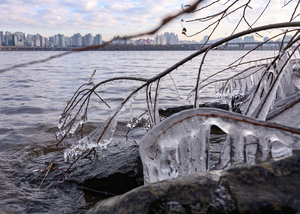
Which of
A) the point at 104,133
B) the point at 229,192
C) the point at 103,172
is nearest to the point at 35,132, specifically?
the point at 103,172

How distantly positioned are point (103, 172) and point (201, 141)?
157 cm

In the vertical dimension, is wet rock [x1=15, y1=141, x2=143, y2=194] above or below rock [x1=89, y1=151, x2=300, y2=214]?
below

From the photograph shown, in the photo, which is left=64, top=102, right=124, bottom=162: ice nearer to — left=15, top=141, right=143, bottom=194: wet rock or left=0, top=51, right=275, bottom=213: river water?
left=0, top=51, right=275, bottom=213: river water

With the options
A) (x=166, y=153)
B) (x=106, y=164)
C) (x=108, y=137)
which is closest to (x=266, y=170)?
(x=166, y=153)

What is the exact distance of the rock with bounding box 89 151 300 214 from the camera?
91cm

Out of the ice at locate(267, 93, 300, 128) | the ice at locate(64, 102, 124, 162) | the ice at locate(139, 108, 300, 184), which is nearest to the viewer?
the ice at locate(139, 108, 300, 184)

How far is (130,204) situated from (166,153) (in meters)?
0.31

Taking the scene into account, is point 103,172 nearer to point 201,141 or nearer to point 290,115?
point 201,141

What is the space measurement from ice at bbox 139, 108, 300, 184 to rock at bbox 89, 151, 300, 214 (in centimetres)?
8

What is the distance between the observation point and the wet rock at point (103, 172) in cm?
232

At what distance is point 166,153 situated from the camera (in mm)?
1201

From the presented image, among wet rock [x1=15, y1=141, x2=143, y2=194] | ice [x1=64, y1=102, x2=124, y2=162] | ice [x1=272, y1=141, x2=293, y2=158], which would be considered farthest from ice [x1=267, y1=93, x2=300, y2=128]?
wet rock [x1=15, y1=141, x2=143, y2=194]

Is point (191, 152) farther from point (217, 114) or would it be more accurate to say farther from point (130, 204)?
point (130, 204)

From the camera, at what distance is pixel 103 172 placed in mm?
2436
